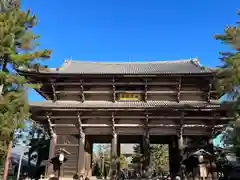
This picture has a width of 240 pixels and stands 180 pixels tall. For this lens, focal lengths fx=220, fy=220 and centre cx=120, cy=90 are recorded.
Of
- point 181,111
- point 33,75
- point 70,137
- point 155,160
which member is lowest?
point 155,160

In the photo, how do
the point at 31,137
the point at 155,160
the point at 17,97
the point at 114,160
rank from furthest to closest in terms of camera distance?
the point at 155,160, the point at 31,137, the point at 114,160, the point at 17,97

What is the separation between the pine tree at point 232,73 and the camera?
1167cm

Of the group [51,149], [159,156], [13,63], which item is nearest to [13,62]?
[13,63]

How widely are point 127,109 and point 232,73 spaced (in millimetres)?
7076

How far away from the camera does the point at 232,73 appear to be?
11969 millimetres

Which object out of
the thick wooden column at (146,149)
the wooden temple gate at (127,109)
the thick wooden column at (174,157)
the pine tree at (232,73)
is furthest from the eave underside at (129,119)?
the pine tree at (232,73)

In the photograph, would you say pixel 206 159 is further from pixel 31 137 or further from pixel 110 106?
pixel 31 137

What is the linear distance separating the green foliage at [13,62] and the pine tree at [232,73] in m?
10.8

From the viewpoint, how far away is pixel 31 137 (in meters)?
31.7

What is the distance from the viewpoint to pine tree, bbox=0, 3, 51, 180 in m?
12.0

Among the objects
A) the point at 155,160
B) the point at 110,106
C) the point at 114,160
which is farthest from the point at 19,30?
the point at 155,160

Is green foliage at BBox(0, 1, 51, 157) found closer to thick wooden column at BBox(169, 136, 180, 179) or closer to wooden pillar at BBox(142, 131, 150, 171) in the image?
wooden pillar at BBox(142, 131, 150, 171)

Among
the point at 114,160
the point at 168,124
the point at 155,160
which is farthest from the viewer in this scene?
the point at 155,160

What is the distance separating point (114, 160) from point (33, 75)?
901cm
